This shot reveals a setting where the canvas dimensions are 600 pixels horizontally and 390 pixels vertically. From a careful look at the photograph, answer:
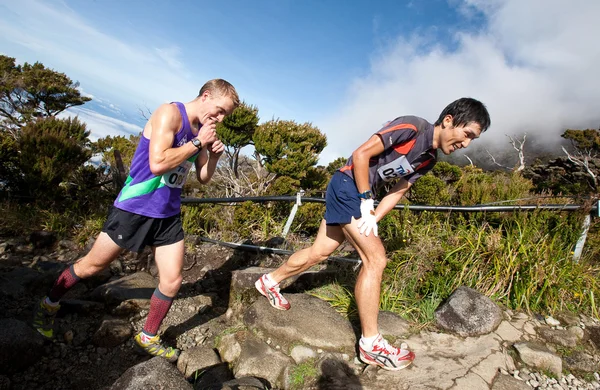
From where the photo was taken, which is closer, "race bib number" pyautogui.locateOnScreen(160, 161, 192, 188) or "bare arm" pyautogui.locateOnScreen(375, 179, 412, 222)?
"race bib number" pyautogui.locateOnScreen(160, 161, 192, 188)

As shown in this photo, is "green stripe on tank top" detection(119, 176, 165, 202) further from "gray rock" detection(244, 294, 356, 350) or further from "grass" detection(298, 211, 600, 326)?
"grass" detection(298, 211, 600, 326)

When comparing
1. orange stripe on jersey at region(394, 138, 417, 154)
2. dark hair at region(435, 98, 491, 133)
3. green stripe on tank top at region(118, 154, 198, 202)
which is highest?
dark hair at region(435, 98, 491, 133)

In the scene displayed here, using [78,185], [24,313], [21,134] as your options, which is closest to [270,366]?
[24,313]

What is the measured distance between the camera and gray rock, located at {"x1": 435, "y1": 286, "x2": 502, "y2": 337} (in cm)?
260

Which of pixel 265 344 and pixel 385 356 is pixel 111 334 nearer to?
pixel 265 344

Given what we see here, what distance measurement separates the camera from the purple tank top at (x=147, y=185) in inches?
84.3

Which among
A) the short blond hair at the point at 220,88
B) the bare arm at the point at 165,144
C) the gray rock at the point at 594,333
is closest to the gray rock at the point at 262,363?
the bare arm at the point at 165,144

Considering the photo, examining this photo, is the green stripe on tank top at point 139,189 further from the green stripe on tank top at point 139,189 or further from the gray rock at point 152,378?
the gray rock at point 152,378

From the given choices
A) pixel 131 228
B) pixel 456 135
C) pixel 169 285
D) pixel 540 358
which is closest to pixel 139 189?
pixel 131 228

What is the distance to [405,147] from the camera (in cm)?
223

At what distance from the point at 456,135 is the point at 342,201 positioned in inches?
32.1

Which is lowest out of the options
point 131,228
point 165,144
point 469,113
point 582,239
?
point 131,228

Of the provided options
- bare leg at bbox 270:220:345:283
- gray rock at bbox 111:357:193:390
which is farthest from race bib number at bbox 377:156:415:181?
gray rock at bbox 111:357:193:390

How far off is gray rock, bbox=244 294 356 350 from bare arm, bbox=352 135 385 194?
1.07 meters
